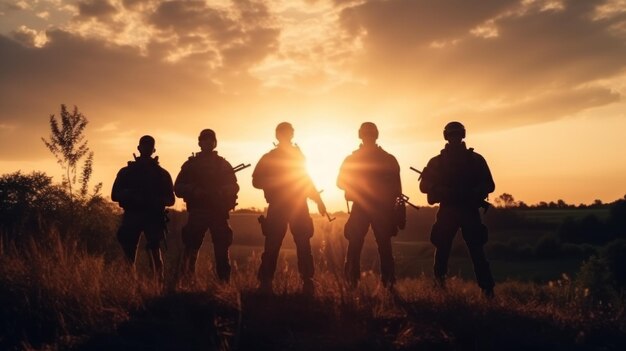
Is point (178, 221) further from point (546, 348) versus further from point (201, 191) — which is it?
point (546, 348)

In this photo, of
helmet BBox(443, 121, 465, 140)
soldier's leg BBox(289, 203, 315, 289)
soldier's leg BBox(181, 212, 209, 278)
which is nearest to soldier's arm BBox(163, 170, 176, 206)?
soldier's leg BBox(181, 212, 209, 278)

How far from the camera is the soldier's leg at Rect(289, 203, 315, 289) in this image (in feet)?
28.4

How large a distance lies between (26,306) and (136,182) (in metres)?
3.04

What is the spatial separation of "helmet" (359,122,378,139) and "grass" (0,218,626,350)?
1815mm

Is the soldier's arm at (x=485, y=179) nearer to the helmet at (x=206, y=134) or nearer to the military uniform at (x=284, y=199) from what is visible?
the military uniform at (x=284, y=199)

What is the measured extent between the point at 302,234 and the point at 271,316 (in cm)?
219

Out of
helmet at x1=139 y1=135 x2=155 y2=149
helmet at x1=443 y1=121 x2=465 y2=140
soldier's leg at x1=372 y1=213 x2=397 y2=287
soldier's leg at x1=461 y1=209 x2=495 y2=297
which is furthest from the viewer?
helmet at x1=139 y1=135 x2=155 y2=149

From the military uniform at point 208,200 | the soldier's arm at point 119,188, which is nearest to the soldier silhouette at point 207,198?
the military uniform at point 208,200

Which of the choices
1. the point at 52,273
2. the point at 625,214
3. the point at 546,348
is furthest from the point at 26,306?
the point at 625,214

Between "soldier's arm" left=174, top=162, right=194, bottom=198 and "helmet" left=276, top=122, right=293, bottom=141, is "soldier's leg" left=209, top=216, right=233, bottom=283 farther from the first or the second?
"helmet" left=276, top=122, right=293, bottom=141

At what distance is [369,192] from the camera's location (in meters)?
9.30

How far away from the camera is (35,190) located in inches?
1133

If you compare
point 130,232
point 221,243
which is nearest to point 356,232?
point 221,243

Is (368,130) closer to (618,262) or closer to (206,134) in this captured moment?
(206,134)
